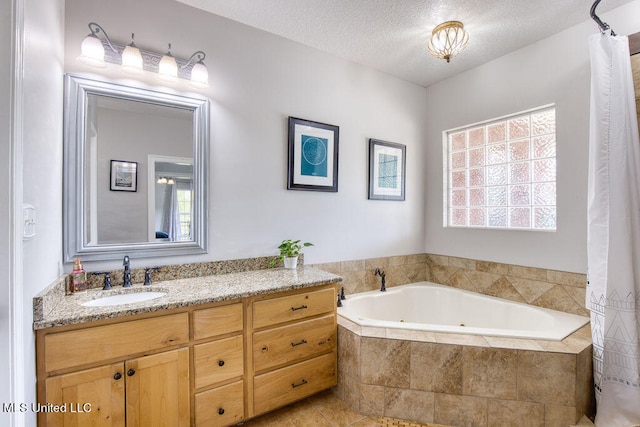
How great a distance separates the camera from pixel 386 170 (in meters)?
2.99

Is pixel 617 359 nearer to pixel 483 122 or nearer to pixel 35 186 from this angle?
pixel 483 122

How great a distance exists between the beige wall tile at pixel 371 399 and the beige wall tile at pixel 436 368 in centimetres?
21

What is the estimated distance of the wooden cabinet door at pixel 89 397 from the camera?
1.26 m

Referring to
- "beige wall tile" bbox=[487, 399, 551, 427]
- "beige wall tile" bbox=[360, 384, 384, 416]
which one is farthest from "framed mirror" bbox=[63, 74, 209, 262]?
"beige wall tile" bbox=[487, 399, 551, 427]

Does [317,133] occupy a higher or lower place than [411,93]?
lower

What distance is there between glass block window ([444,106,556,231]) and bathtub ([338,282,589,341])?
67cm

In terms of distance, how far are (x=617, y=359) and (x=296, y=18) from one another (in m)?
2.91

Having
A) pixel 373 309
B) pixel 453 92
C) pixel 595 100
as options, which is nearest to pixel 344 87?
pixel 453 92

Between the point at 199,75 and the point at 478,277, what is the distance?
9.26 ft

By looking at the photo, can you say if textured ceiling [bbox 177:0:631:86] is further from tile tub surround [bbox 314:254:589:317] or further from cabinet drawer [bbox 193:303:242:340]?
cabinet drawer [bbox 193:303:242:340]

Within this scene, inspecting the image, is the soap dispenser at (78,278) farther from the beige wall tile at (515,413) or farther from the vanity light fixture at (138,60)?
the beige wall tile at (515,413)

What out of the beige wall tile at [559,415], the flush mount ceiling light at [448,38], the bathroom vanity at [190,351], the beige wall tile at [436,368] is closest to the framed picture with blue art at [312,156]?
the bathroom vanity at [190,351]

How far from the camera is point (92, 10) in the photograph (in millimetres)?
1747

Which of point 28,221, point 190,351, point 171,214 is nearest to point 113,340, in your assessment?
point 190,351
